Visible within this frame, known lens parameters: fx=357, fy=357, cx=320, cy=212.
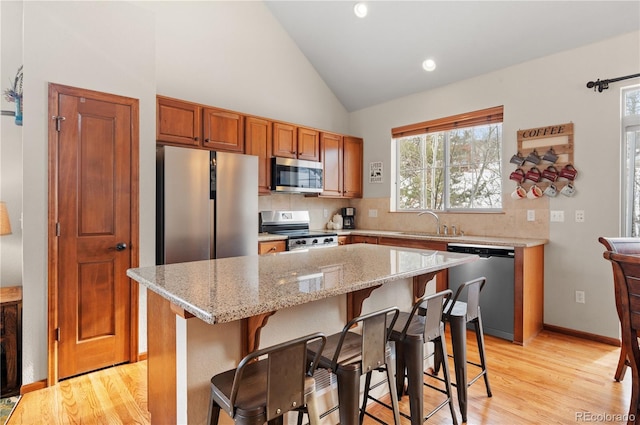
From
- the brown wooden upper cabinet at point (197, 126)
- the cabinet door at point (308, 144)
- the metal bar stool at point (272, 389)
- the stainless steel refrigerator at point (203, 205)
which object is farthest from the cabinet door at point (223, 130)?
the metal bar stool at point (272, 389)

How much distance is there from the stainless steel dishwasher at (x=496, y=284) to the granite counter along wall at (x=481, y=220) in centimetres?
57

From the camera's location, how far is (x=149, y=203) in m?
2.85

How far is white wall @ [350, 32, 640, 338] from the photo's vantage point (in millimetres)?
3080

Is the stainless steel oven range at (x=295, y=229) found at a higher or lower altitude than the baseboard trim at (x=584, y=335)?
higher

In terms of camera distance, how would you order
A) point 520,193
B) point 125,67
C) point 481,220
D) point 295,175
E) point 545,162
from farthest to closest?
point 295,175, point 481,220, point 520,193, point 545,162, point 125,67

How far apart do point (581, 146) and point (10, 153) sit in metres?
4.81

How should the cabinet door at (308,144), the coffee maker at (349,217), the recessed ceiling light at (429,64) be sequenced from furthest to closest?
1. the coffee maker at (349,217)
2. the cabinet door at (308,144)
3. the recessed ceiling light at (429,64)

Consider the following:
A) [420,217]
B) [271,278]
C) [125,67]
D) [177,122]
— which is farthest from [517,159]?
[125,67]

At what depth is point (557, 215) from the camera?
3.38m

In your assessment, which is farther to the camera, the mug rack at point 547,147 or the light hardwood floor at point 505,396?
the mug rack at point 547,147

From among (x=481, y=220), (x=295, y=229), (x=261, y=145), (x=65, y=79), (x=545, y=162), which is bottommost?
(x=295, y=229)

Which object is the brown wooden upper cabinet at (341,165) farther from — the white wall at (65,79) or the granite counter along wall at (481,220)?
the white wall at (65,79)

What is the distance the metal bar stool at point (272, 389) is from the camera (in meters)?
1.06

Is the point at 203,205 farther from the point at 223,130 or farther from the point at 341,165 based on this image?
the point at 341,165
